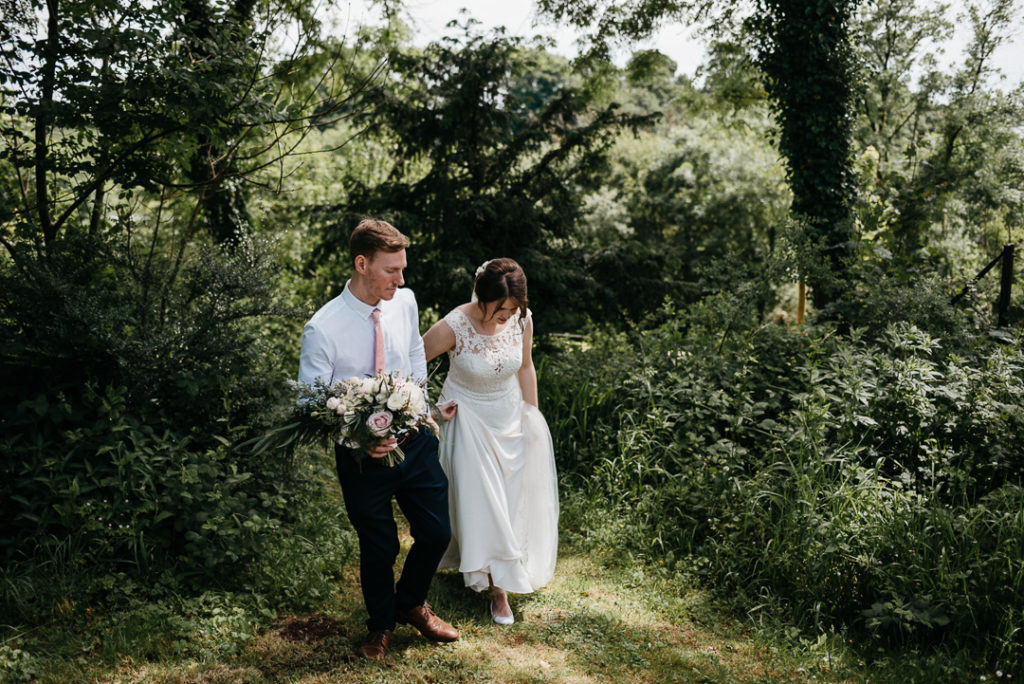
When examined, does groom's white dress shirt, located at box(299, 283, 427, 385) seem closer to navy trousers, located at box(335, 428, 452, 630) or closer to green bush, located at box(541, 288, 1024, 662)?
navy trousers, located at box(335, 428, 452, 630)

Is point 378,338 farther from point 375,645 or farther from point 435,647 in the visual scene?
point 435,647

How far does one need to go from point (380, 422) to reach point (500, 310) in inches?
46.8

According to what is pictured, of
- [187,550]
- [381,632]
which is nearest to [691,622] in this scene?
[381,632]

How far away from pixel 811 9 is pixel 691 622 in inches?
340

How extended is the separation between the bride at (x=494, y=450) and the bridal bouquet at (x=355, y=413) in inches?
33.6

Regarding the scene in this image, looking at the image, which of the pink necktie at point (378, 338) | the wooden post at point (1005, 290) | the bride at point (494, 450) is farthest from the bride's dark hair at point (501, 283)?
the wooden post at point (1005, 290)

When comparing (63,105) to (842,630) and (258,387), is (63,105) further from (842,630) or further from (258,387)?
(842,630)

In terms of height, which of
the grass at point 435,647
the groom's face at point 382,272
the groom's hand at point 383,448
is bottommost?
the grass at point 435,647

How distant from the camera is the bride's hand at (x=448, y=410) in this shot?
4094mm

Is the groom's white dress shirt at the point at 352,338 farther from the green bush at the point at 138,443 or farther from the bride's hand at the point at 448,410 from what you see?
the green bush at the point at 138,443

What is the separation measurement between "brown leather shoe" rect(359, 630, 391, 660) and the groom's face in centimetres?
173

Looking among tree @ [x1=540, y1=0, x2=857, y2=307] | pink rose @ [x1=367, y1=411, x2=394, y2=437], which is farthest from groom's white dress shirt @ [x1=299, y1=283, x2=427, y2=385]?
tree @ [x1=540, y1=0, x2=857, y2=307]

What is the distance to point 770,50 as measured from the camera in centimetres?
1048

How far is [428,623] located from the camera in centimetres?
381
